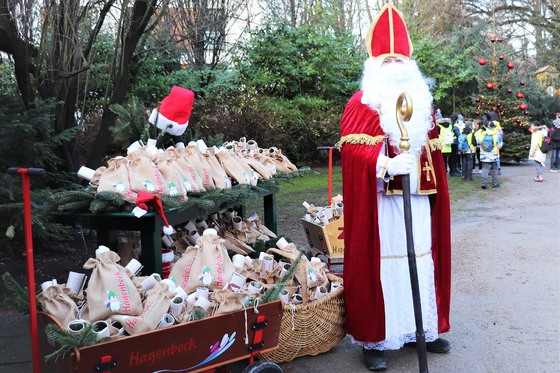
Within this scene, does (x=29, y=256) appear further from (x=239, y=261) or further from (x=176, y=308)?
(x=239, y=261)

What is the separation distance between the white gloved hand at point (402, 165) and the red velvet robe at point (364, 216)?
260mm

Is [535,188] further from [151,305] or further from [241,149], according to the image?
[151,305]

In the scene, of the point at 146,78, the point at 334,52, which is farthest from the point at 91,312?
the point at 334,52

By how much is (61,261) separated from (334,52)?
13124 millimetres

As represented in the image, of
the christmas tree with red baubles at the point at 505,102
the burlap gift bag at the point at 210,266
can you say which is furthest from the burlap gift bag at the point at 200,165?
the christmas tree with red baubles at the point at 505,102

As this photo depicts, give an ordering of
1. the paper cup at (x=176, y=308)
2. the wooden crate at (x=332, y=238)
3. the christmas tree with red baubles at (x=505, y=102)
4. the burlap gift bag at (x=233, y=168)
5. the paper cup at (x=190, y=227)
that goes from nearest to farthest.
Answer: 1. the paper cup at (x=176, y=308)
2. the burlap gift bag at (x=233, y=168)
3. the paper cup at (x=190, y=227)
4. the wooden crate at (x=332, y=238)
5. the christmas tree with red baubles at (x=505, y=102)

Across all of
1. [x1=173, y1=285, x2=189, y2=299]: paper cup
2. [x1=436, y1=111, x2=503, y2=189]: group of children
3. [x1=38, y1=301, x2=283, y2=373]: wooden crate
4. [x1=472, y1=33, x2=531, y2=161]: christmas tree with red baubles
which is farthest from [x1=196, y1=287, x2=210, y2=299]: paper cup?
[x1=472, y1=33, x2=531, y2=161]: christmas tree with red baubles

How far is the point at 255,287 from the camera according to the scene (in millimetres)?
4000

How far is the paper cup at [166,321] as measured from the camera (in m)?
3.25

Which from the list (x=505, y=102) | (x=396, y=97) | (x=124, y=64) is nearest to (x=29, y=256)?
(x=396, y=97)

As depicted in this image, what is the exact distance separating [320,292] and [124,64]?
421 cm

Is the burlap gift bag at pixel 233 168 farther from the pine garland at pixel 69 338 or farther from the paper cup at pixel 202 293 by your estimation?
the pine garland at pixel 69 338

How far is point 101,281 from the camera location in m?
3.40

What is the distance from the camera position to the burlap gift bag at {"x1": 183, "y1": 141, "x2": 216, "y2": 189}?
4.99 m
